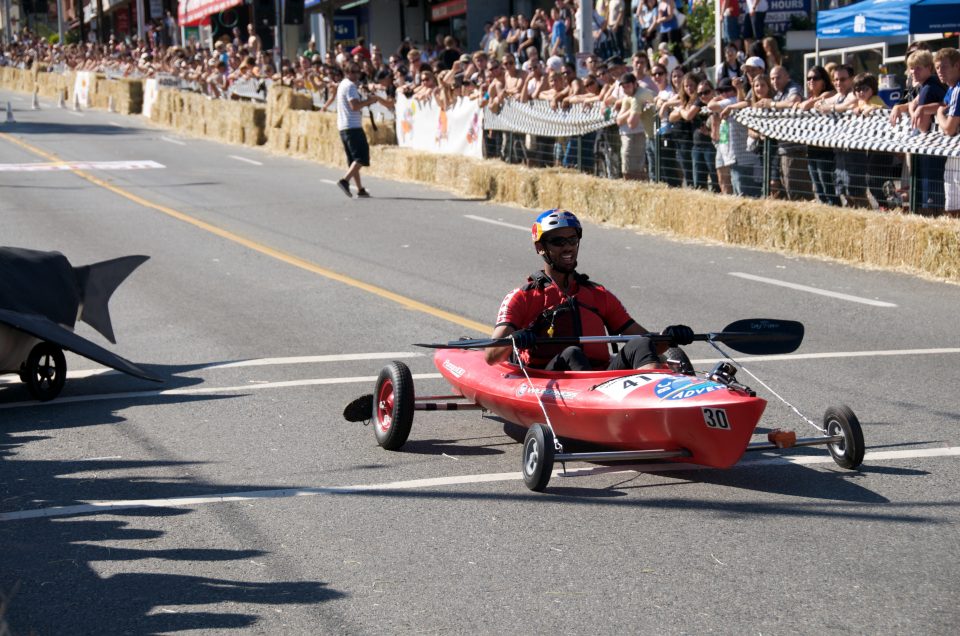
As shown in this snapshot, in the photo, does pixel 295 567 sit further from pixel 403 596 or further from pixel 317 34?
pixel 317 34

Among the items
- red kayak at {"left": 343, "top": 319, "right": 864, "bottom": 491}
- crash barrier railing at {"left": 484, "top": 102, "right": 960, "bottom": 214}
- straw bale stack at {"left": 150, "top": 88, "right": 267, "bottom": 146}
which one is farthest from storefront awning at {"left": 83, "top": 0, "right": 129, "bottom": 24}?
red kayak at {"left": 343, "top": 319, "right": 864, "bottom": 491}

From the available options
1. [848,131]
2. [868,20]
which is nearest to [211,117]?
[868,20]

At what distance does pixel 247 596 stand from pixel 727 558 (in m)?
1.99

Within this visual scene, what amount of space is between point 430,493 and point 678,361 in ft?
4.97

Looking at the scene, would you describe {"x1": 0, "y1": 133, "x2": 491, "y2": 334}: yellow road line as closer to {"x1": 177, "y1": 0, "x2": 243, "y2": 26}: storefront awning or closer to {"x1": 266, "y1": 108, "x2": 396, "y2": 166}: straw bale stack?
{"x1": 266, "y1": 108, "x2": 396, "y2": 166}: straw bale stack

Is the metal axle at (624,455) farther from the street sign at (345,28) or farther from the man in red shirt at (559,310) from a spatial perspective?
the street sign at (345,28)

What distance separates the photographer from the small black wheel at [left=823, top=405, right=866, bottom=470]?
6.88 metres

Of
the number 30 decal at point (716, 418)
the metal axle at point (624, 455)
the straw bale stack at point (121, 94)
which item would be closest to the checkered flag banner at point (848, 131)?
the metal axle at point (624, 455)

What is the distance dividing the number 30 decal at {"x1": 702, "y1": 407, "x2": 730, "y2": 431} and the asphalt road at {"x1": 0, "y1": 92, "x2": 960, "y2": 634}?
0.38 meters

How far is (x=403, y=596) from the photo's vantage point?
5316 millimetres

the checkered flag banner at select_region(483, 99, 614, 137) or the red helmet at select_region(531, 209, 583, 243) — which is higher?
the checkered flag banner at select_region(483, 99, 614, 137)

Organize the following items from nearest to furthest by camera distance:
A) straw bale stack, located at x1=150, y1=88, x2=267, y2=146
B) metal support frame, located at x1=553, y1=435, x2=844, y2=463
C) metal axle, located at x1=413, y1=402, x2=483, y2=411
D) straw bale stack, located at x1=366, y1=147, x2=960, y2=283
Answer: metal support frame, located at x1=553, y1=435, x2=844, y2=463 < metal axle, located at x1=413, y1=402, x2=483, y2=411 < straw bale stack, located at x1=366, y1=147, x2=960, y2=283 < straw bale stack, located at x1=150, y1=88, x2=267, y2=146

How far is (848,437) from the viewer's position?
689 centimetres

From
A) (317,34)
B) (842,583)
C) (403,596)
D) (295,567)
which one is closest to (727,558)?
(842,583)
